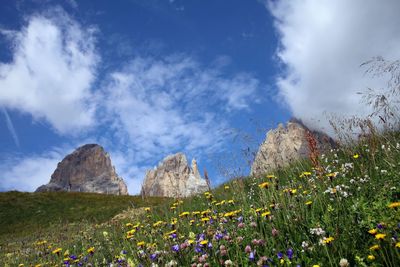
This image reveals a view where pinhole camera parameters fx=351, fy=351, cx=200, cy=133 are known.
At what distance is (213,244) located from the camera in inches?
191

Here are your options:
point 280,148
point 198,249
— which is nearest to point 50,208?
point 280,148

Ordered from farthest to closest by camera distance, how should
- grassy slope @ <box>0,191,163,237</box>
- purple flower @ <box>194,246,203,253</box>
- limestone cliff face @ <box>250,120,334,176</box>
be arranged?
1. grassy slope @ <box>0,191,163,237</box>
2. limestone cliff face @ <box>250,120,334,176</box>
3. purple flower @ <box>194,246,203,253</box>

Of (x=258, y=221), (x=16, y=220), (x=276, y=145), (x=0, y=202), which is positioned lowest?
(x=258, y=221)

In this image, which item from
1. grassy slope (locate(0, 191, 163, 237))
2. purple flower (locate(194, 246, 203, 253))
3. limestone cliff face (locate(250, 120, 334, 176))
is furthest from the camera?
grassy slope (locate(0, 191, 163, 237))

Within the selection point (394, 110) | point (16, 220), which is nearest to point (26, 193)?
point (16, 220)

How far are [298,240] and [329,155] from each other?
6.24m

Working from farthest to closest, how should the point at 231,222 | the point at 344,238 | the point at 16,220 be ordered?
the point at 16,220
the point at 231,222
the point at 344,238

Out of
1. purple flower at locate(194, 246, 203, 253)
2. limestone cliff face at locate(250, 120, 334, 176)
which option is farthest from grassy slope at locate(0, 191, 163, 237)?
purple flower at locate(194, 246, 203, 253)

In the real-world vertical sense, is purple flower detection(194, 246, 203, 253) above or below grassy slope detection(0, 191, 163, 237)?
below

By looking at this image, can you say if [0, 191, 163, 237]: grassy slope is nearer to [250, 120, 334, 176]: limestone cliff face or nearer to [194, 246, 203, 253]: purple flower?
[250, 120, 334, 176]: limestone cliff face

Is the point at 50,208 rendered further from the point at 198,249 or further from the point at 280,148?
the point at 198,249

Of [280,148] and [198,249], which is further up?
[280,148]

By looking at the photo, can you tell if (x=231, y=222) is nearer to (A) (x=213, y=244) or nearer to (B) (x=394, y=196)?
(A) (x=213, y=244)

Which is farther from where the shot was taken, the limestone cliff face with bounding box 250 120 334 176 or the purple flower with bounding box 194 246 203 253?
the limestone cliff face with bounding box 250 120 334 176
